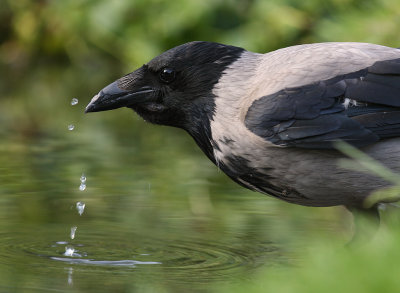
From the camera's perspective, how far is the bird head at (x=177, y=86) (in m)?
4.73

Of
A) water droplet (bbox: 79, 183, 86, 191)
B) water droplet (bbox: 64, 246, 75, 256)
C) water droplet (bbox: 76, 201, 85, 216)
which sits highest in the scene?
water droplet (bbox: 79, 183, 86, 191)

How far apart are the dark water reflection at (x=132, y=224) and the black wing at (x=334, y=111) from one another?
0.63 metres

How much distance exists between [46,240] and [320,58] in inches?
67.0

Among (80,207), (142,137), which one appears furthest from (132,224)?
(142,137)

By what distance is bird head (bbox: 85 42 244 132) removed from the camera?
4.73 metres

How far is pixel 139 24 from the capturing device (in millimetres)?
11164

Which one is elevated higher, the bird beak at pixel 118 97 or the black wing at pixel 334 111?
the bird beak at pixel 118 97

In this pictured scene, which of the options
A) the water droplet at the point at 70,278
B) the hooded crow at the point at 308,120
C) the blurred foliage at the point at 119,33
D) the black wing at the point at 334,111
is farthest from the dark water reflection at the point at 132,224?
the blurred foliage at the point at 119,33

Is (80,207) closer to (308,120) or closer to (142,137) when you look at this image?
(308,120)

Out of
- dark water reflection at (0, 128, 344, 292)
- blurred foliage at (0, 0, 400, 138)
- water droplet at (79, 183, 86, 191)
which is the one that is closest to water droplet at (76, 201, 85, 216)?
dark water reflection at (0, 128, 344, 292)

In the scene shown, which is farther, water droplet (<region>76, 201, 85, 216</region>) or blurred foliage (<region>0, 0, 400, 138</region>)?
blurred foliage (<region>0, 0, 400, 138</region>)

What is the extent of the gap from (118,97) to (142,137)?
369 cm

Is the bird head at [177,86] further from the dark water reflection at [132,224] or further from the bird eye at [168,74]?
the dark water reflection at [132,224]

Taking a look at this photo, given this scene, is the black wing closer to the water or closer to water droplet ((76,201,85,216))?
the water
